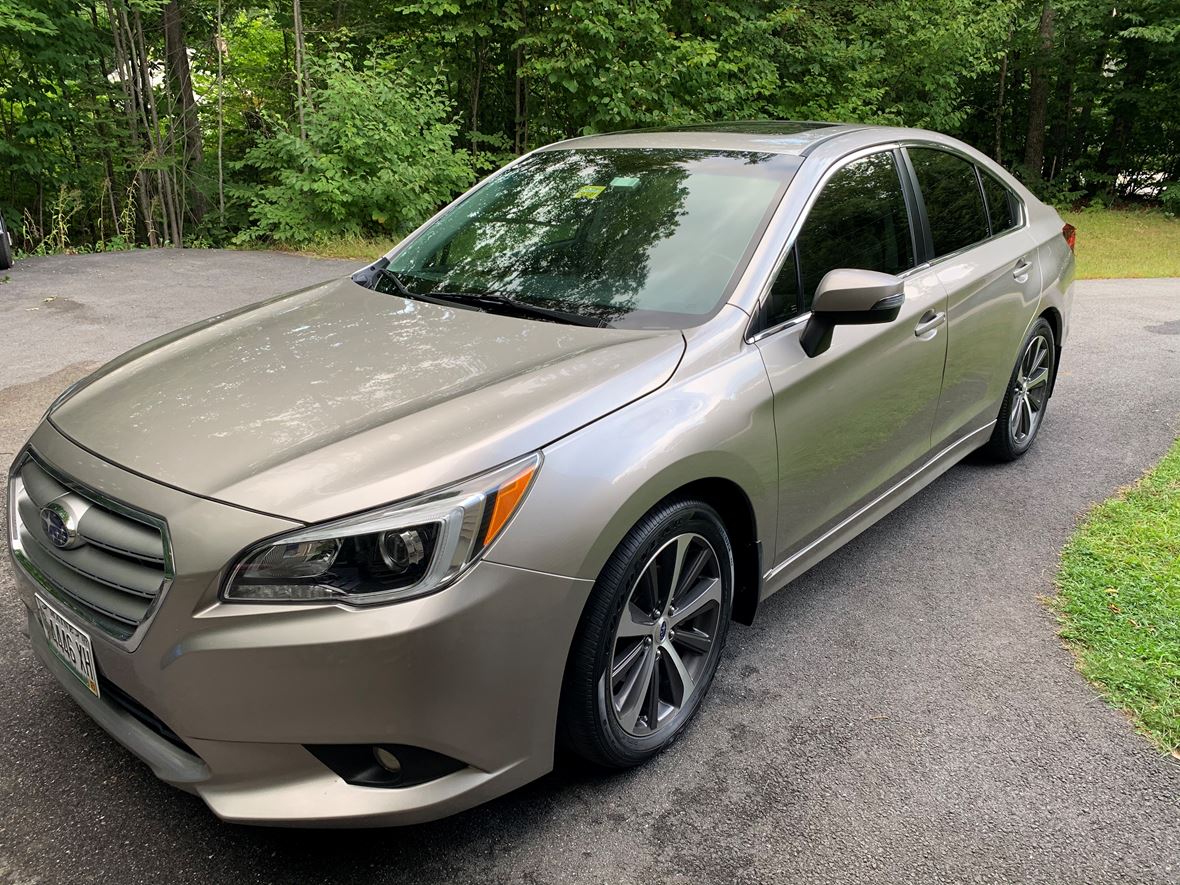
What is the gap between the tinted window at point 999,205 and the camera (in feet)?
14.0

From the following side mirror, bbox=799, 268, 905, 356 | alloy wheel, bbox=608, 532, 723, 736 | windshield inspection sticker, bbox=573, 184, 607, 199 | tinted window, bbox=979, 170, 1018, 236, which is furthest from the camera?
tinted window, bbox=979, 170, 1018, 236

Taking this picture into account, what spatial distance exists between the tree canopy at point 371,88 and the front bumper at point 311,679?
10455 mm

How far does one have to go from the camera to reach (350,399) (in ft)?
7.68

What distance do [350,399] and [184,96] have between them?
15.0 m

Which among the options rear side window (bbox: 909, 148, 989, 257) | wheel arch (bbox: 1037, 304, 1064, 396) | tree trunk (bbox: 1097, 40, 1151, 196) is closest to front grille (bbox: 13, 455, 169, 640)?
rear side window (bbox: 909, 148, 989, 257)

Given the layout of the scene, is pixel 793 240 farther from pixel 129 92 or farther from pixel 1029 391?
pixel 129 92

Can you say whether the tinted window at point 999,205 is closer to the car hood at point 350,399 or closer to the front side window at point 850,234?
the front side window at point 850,234

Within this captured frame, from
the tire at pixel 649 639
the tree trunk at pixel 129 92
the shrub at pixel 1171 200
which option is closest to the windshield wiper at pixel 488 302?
the tire at pixel 649 639

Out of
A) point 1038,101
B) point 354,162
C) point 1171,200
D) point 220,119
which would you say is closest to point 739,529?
point 354,162

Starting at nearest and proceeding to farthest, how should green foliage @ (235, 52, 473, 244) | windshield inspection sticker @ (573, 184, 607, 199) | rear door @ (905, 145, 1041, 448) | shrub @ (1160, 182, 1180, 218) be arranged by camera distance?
1. windshield inspection sticker @ (573, 184, 607, 199)
2. rear door @ (905, 145, 1041, 448)
3. green foliage @ (235, 52, 473, 244)
4. shrub @ (1160, 182, 1180, 218)

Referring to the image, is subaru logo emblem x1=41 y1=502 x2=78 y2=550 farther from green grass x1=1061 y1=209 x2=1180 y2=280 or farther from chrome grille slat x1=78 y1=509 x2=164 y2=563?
green grass x1=1061 y1=209 x2=1180 y2=280

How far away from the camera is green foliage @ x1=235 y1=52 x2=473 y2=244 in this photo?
38.1ft

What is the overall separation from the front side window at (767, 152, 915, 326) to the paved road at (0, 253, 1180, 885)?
3.99 ft

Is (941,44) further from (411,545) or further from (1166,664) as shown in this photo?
(411,545)
